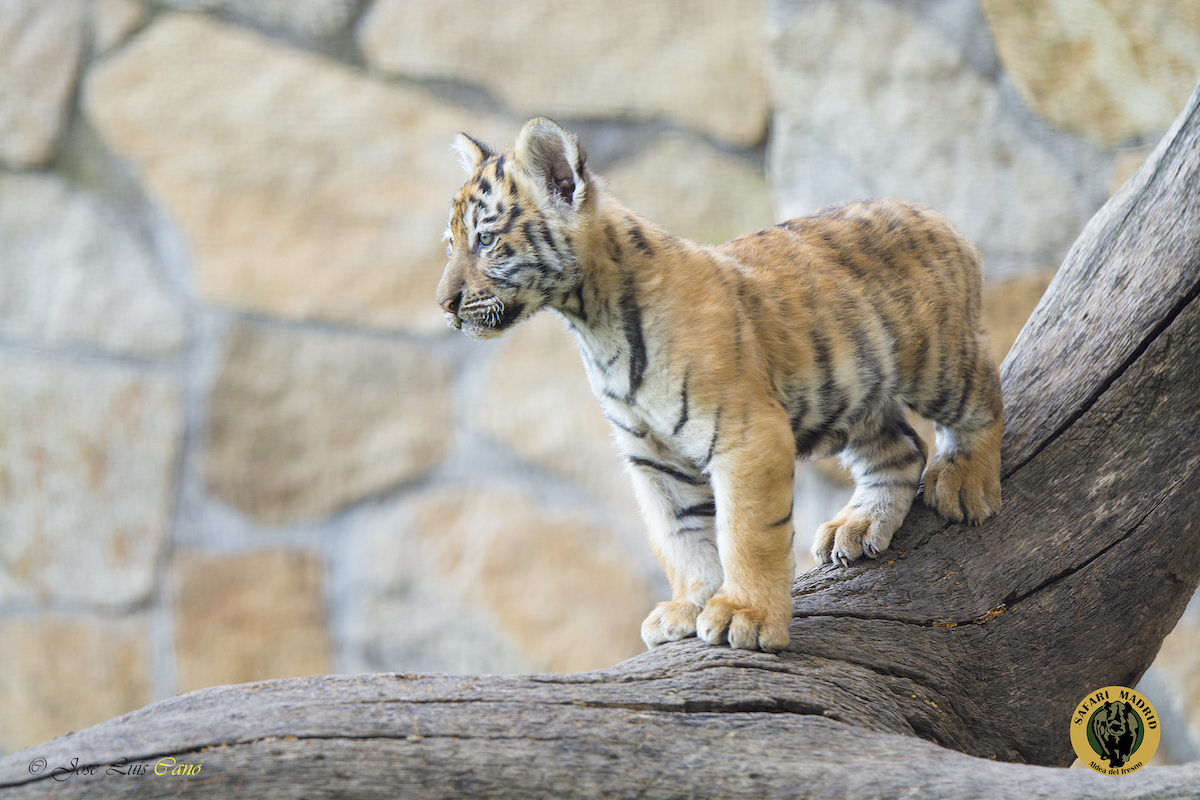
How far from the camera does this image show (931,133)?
10.4 feet

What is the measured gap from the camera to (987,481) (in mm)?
2295

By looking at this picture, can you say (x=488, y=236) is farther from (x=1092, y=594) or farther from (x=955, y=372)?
(x=1092, y=594)

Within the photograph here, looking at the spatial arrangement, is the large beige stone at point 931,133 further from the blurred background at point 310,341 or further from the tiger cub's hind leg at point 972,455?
the tiger cub's hind leg at point 972,455

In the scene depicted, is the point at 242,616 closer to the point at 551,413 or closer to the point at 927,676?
the point at 551,413

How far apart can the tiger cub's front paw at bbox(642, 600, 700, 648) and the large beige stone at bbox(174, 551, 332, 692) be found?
5.68 ft

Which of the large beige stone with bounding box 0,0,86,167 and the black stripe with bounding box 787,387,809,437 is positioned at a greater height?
the black stripe with bounding box 787,387,809,437

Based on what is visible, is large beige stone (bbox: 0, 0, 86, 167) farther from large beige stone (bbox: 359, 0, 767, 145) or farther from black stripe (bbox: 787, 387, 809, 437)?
black stripe (bbox: 787, 387, 809, 437)

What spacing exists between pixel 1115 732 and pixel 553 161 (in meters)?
1.61

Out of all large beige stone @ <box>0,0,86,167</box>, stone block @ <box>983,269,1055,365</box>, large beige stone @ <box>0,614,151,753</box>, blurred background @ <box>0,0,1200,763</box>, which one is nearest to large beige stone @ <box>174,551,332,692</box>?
blurred background @ <box>0,0,1200,763</box>

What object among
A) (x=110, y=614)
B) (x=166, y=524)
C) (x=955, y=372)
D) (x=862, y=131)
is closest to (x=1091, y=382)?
(x=955, y=372)

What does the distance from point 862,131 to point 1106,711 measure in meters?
1.95

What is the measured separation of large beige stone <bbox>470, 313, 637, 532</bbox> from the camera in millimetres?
3430
